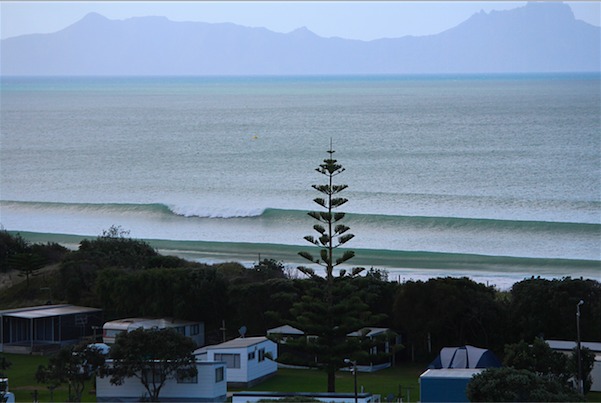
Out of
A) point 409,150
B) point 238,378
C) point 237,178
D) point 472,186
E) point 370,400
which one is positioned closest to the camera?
point 370,400

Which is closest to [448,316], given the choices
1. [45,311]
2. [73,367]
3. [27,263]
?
[73,367]

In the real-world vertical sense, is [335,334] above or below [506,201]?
below

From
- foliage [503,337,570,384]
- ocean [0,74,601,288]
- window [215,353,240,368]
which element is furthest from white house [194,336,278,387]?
ocean [0,74,601,288]

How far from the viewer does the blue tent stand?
20.7 meters

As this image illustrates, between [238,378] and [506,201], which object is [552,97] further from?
[238,378]

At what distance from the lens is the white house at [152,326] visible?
23.9 metres

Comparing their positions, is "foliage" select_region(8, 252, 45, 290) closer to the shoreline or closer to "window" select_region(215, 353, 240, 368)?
the shoreline

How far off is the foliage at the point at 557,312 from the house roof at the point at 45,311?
388 inches

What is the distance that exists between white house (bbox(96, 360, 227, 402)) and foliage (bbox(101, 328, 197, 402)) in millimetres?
178

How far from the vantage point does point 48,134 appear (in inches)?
3851

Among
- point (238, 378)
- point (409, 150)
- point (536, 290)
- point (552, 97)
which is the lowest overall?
point (238, 378)

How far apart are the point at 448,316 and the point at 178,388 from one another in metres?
7.07

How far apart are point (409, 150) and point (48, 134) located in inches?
1466

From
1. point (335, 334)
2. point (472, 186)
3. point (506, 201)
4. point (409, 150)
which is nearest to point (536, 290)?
point (335, 334)
